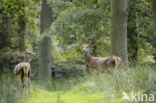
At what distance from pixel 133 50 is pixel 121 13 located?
641 cm

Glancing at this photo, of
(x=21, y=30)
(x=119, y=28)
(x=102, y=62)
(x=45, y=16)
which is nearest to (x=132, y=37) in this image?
(x=45, y=16)

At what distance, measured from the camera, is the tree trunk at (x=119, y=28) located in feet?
35.7

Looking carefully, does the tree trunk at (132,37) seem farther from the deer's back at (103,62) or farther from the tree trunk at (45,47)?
the tree trunk at (45,47)

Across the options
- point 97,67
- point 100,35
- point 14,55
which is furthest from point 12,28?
point 97,67

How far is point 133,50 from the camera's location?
1694 cm

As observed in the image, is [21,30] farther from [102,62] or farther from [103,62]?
[103,62]

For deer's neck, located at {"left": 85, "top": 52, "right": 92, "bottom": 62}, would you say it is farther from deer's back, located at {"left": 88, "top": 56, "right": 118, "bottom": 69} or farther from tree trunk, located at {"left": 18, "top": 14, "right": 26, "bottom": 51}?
tree trunk, located at {"left": 18, "top": 14, "right": 26, "bottom": 51}

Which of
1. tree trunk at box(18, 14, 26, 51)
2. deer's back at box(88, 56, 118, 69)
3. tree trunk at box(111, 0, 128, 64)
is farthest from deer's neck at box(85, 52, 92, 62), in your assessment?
tree trunk at box(18, 14, 26, 51)

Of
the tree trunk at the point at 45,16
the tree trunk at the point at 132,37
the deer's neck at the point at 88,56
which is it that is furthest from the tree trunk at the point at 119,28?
the tree trunk at the point at 45,16

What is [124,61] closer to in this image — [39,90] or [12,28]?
[39,90]

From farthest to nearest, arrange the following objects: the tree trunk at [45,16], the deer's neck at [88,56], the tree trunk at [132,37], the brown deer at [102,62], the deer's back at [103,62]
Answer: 1. the tree trunk at [45,16]
2. the tree trunk at [132,37]
3. the deer's neck at [88,56]
4. the deer's back at [103,62]
5. the brown deer at [102,62]

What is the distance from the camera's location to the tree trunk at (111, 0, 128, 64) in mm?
10875

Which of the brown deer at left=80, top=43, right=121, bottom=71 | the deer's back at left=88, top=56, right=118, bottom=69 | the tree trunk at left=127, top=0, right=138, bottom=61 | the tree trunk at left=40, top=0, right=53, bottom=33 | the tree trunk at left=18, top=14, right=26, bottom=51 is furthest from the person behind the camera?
the tree trunk at left=18, top=14, right=26, bottom=51

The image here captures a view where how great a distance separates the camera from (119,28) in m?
10.9
